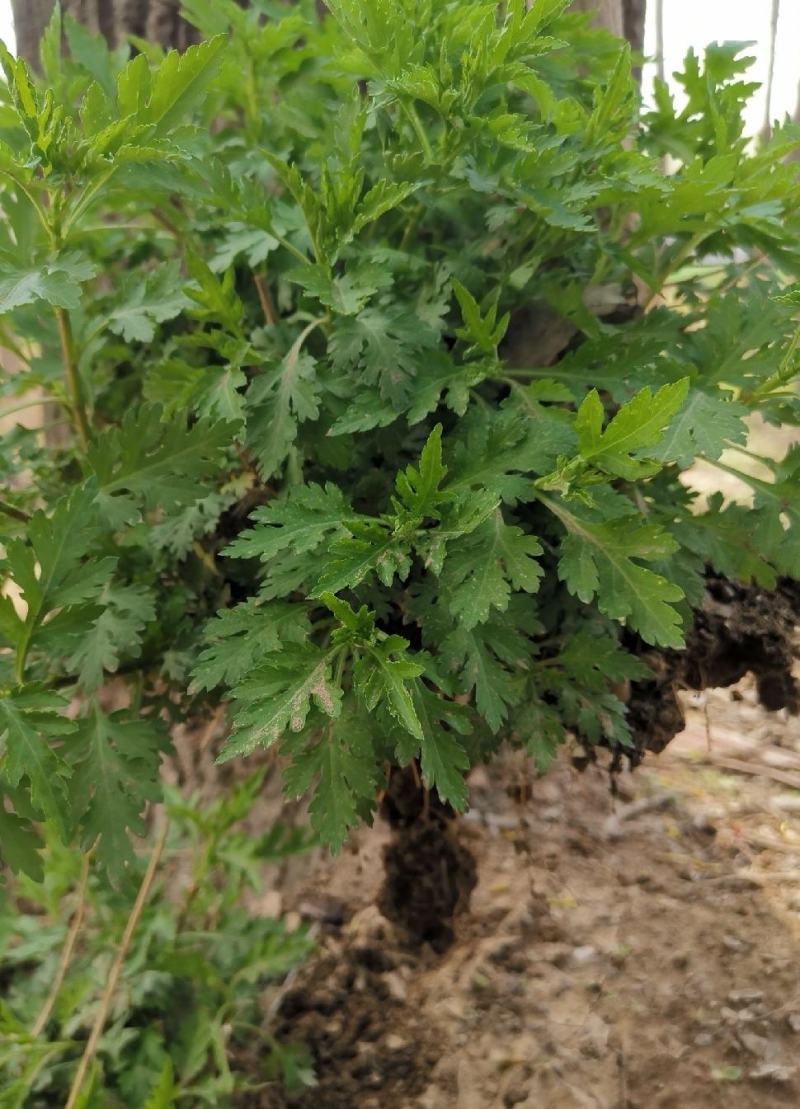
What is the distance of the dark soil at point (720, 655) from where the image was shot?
3.99 ft

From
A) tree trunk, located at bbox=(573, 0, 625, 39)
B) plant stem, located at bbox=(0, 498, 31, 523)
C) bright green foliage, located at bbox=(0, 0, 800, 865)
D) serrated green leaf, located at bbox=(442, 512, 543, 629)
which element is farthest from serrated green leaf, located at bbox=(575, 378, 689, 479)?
tree trunk, located at bbox=(573, 0, 625, 39)

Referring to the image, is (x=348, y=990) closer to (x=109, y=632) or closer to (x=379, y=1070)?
(x=379, y=1070)

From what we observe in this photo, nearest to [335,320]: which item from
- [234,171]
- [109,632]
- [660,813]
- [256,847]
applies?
[234,171]

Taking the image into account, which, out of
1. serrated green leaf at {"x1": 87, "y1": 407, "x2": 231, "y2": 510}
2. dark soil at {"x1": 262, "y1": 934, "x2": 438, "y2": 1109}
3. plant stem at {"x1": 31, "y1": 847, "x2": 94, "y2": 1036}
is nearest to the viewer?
serrated green leaf at {"x1": 87, "y1": 407, "x2": 231, "y2": 510}

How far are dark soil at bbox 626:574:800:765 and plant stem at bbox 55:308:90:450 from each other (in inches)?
33.8

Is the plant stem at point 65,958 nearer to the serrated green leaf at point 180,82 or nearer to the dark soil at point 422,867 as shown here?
the dark soil at point 422,867

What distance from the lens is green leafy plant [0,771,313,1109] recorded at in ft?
4.36

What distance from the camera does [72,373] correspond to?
1.10 m

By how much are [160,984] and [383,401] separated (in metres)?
1.14

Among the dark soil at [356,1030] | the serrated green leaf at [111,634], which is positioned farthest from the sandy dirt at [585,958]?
the serrated green leaf at [111,634]

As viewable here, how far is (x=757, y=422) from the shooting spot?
3.71 m

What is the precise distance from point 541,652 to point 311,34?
912 millimetres

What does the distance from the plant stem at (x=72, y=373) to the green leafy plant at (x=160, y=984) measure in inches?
27.1

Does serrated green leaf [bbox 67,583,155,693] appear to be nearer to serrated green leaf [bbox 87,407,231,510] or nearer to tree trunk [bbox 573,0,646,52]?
serrated green leaf [bbox 87,407,231,510]
